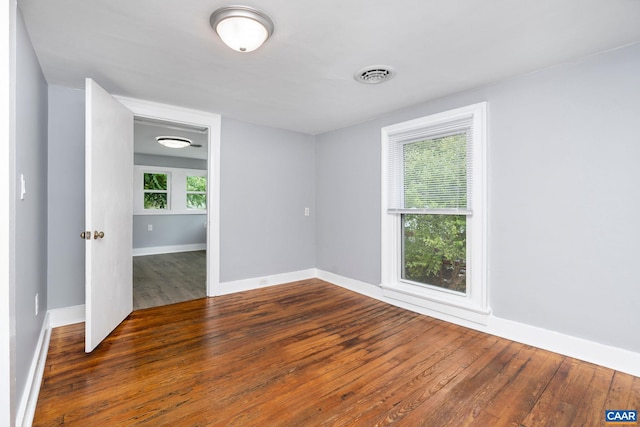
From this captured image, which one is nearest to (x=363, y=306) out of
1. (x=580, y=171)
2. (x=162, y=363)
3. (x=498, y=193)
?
(x=498, y=193)

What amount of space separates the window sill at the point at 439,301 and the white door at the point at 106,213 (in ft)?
9.33

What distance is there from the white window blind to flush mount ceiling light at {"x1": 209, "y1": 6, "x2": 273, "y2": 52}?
2.04 meters

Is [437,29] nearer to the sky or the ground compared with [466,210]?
nearer to the sky

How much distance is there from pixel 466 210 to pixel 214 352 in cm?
260

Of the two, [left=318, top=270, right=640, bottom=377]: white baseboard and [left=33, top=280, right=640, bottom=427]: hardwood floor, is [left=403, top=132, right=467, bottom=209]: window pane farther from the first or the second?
[left=33, top=280, right=640, bottom=427]: hardwood floor

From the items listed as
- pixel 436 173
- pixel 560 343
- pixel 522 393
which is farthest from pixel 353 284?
pixel 522 393

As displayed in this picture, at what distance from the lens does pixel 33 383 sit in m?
1.82

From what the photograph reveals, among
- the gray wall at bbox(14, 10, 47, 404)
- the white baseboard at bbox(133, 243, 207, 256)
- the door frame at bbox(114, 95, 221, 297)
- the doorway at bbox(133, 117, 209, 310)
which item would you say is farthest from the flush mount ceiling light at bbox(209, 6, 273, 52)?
the white baseboard at bbox(133, 243, 207, 256)

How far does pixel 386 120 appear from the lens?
11.9 feet

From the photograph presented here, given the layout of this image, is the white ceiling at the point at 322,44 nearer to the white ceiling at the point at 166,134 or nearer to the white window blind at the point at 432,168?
the white window blind at the point at 432,168

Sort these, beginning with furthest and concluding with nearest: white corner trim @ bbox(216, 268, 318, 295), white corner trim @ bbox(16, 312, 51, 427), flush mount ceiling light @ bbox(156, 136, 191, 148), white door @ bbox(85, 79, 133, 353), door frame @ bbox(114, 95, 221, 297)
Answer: flush mount ceiling light @ bbox(156, 136, 191, 148), white corner trim @ bbox(216, 268, 318, 295), door frame @ bbox(114, 95, 221, 297), white door @ bbox(85, 79, 133, 353), white corner trim @ bbox(16, 312, 51, 427)

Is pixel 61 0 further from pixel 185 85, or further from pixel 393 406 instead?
pixel 393 406

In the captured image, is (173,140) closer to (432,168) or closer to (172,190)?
(172,190)

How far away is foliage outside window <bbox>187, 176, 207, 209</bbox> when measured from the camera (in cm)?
765
